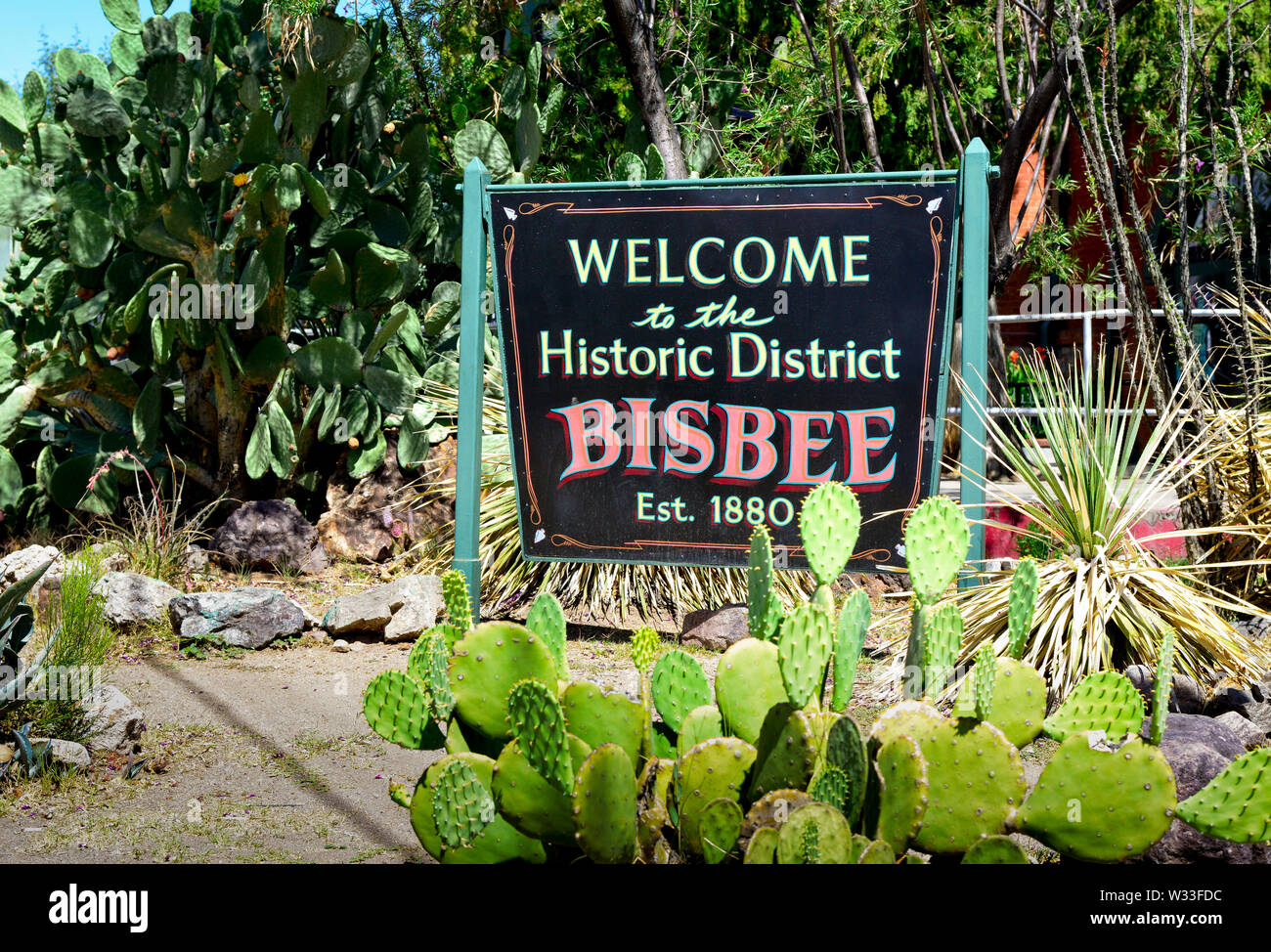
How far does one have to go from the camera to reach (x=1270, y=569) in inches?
177

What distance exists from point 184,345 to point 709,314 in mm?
3439

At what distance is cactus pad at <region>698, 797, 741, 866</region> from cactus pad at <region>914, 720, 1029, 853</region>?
38cm

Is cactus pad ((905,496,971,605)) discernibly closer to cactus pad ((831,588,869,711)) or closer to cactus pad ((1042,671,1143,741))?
cactus pad ((831,588,869,711))

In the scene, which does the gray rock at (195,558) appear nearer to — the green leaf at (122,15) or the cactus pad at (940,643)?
the green leaf at (122,15)

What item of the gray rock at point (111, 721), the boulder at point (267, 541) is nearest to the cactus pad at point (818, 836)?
the gray rock at point (111, 721)

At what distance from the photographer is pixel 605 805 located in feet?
7.12

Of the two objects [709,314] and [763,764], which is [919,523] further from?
[709,314]

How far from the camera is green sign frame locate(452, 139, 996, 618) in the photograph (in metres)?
4.38

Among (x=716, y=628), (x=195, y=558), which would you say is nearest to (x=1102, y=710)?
(x=716, y=628)

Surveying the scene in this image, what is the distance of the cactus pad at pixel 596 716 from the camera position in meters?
2.45

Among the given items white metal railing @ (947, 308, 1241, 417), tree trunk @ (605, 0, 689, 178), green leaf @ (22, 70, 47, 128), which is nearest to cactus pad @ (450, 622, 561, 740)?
white metal railing @ (947, 308, 1241, 417)

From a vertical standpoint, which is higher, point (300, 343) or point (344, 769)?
point (300, 343)

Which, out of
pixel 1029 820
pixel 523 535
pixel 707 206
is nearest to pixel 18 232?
pixel 523 535

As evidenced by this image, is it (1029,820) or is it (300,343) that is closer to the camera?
(1029,820)
